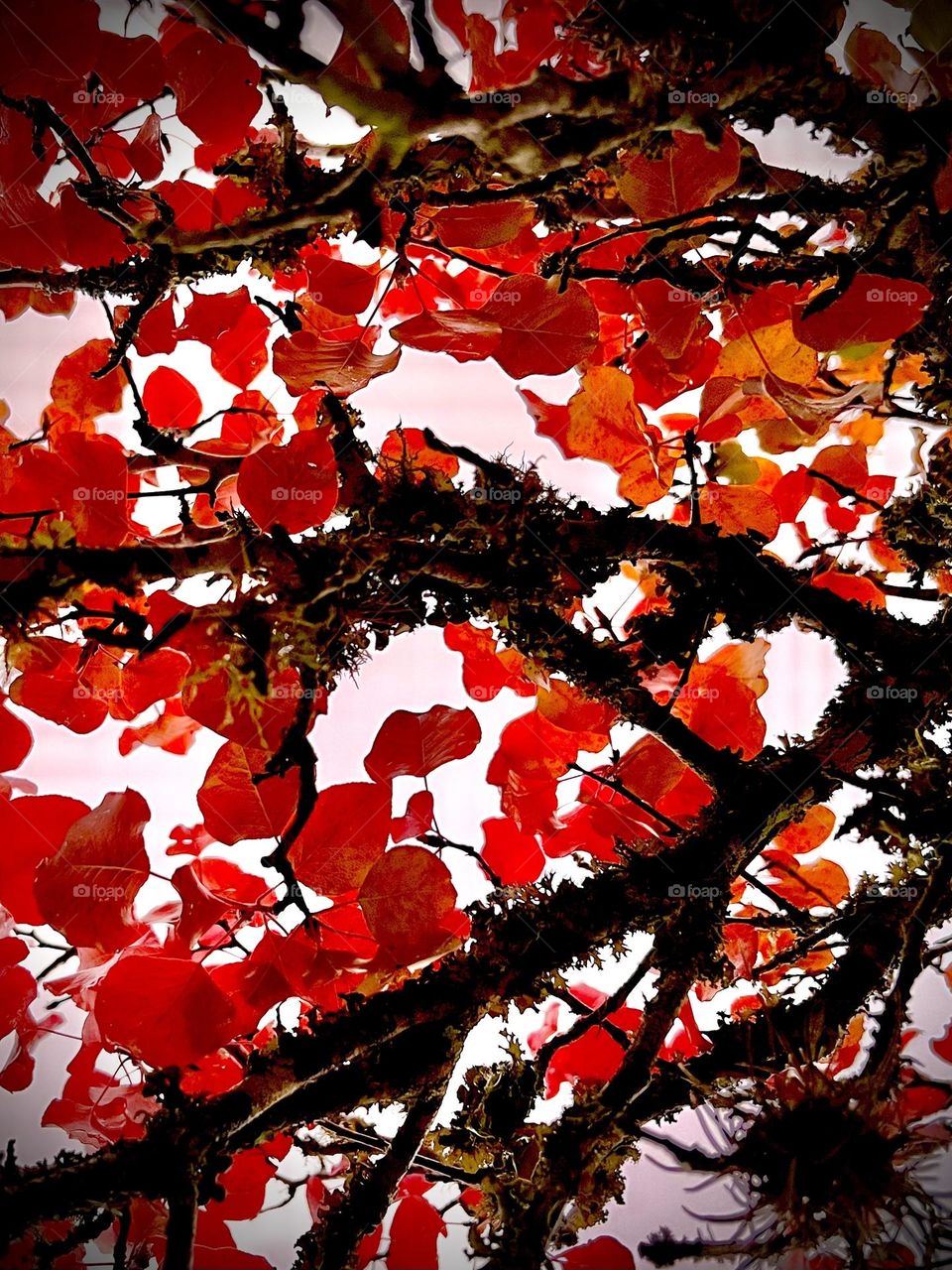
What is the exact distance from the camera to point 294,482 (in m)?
1.12

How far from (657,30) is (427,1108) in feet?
5.55

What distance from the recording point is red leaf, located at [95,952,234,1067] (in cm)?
118

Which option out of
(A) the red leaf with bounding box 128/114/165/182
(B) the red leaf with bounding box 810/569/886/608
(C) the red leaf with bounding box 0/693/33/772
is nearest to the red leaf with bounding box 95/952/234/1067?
(C) the red leaf with bounding box 0/693/33/772

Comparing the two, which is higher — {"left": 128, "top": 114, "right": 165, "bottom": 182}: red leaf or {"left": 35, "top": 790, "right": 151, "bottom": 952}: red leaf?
{"left": 128, "top": 114, "right": 165, "bottom": 182}: red leaf

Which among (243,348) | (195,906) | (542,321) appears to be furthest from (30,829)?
(542,321)

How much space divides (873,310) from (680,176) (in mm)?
420

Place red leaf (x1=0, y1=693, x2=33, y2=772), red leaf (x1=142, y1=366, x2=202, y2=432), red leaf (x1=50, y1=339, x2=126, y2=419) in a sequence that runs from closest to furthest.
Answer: red leaf (x1=0, y1=693, x2=33, y2=772) → red leaf (x1=50, y1=339, x2=126, y2=419) → red leaf (x1=142, y1=366, x2=202, y2=432)

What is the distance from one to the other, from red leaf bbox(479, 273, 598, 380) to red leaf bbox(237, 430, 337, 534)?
0.46m

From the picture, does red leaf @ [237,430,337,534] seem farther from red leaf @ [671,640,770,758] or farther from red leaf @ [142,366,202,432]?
red leaf @ [671,640,770,758]

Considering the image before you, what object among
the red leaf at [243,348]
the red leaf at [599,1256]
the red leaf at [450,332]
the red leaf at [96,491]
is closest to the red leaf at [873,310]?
the red leaf at [450,332]

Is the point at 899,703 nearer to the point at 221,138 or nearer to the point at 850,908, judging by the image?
the point at 850,908

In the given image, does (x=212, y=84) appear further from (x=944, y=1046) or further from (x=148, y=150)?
(x=944, y=1046)

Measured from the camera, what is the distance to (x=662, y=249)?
1.40 meters

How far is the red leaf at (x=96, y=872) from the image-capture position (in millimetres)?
1244
